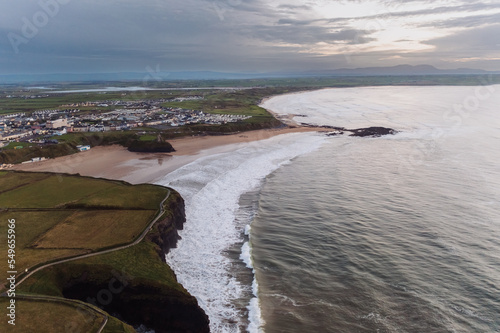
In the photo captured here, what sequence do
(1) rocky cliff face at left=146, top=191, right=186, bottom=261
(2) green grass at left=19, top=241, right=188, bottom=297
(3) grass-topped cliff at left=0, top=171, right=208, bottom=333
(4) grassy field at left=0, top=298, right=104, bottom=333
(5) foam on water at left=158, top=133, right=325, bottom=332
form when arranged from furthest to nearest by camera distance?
(1) rocky cliff face at left=146, top=191, right=186, bottom=261 → (5) foam on water at left=158, top=133, right=325, bottom=332 → (2) green grass at left=19, top=241, right=188, bottom=297 → (3) grass-topped cliff at left=0, top=171, right=208, bottom=333 → (4) grassy field at left=0, top=298, right=104, bottom=333

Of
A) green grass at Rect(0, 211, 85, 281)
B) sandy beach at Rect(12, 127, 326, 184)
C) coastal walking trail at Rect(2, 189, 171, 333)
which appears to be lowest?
sandy beach at Rect(12, 127, 326, 184)

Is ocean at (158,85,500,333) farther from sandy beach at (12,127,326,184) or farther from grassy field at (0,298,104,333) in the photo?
grassy field at (0,298,104,333)

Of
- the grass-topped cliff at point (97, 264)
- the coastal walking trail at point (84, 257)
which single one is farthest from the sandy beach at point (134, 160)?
the coastal walking trail at point (84, 257)

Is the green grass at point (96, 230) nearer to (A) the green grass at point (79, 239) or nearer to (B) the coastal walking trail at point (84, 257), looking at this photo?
(A) the green grass at point (79, 239)

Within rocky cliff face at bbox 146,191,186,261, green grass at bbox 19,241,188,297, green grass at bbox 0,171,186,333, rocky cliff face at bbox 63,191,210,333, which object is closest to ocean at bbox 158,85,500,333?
rocky cliff face at bbox 146,191,186,261

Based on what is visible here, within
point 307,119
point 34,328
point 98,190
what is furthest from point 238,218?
point 307,119

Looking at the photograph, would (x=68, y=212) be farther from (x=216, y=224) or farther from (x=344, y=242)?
(x=344, y=242)
